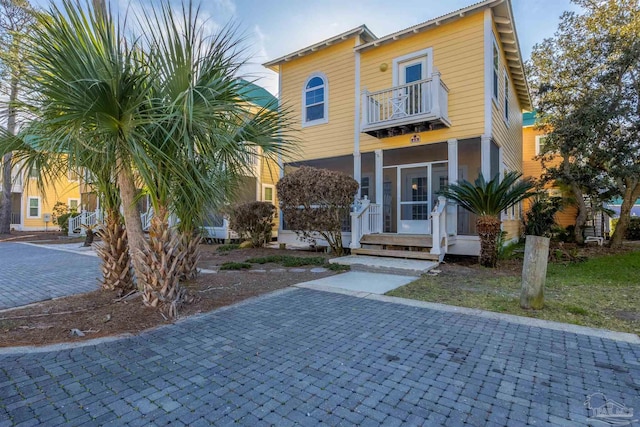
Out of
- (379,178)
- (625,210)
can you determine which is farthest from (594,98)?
(379,178)

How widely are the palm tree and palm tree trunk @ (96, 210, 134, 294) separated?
7.25 metres

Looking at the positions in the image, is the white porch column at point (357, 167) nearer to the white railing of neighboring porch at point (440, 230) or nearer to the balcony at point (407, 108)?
the balcony at point (407, 108)

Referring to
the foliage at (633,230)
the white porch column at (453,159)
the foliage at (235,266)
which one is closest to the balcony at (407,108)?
the white porch column at (453,159)

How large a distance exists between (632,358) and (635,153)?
10.6 m

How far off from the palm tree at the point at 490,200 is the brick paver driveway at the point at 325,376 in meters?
4.44

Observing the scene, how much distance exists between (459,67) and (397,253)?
568 centimetres

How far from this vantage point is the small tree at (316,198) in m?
9.25

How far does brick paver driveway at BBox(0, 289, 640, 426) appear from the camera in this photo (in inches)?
92.4

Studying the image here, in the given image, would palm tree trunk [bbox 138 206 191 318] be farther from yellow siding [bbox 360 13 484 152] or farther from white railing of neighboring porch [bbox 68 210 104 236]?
white railing of neighboring porch [bbox 68 210 104 236]

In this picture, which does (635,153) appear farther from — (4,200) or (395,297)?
(4,200)

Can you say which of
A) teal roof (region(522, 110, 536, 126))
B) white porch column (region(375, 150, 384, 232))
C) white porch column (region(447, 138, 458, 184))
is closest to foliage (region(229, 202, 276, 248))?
white porch column (region(375, 150, 384, 232))

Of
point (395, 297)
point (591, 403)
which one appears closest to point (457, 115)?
point (395, 297)

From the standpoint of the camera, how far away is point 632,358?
322 cm
